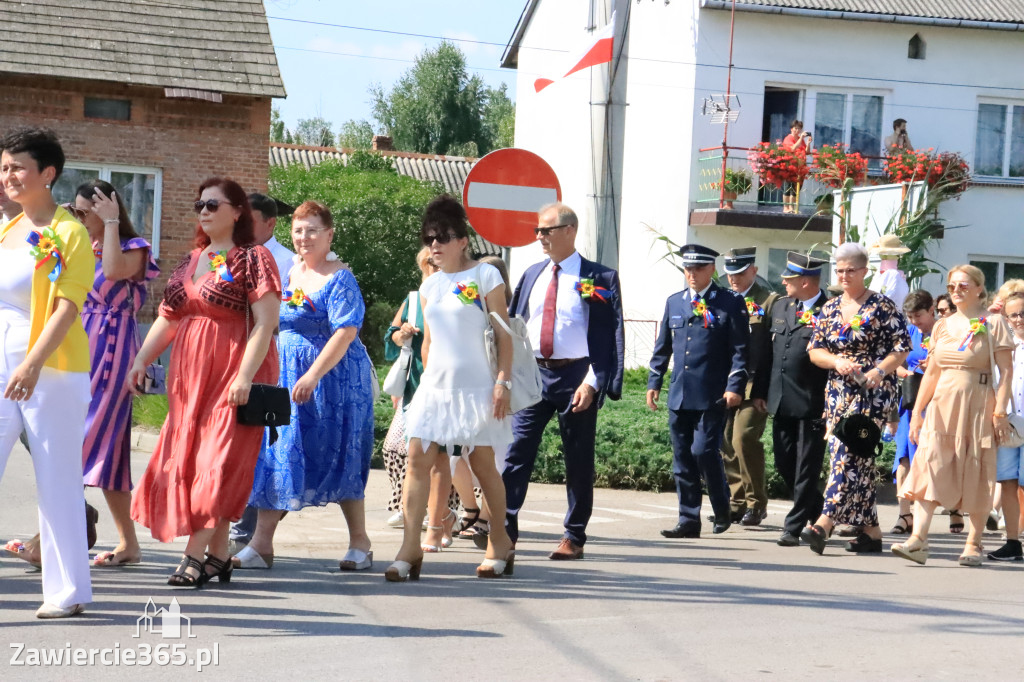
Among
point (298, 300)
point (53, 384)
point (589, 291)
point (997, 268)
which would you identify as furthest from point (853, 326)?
point (997, 268)

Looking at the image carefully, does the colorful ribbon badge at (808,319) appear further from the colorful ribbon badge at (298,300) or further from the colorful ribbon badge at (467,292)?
the colorful ribbon badge at (298,300)

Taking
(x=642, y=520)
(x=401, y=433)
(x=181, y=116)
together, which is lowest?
(x=642, y=520)

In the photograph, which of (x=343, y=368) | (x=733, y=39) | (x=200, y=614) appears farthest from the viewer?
(x=733, y=39)

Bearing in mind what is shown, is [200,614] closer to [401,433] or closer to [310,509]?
[401,433]

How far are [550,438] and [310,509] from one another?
3.19 meters

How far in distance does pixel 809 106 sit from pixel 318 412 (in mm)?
19868

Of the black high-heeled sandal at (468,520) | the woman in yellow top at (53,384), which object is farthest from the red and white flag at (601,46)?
the woman in yellow top at (53,384)

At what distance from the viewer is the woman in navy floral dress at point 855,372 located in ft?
29.7

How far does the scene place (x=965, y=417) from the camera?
919 cm

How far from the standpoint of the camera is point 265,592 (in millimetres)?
6840

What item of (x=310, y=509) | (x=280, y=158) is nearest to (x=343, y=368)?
(x=310, y=509)

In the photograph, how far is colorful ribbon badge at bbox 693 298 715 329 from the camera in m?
10.1

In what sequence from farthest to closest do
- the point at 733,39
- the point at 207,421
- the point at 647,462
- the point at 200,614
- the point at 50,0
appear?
the point at 733,39 < the point at 50,0 < the point at 647,462 < the point at 207,421 < the point at 200,614

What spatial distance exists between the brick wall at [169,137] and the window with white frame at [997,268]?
13.7m
